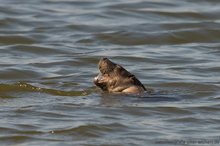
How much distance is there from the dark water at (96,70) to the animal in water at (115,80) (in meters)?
0.15

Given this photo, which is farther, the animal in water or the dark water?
the animal in water

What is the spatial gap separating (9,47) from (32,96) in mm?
3923

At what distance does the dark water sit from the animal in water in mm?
153

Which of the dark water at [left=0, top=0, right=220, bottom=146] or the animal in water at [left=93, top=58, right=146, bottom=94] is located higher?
the animal in water at [left=93, top=58, right=146, bottom=94]

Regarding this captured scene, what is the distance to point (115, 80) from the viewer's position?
36.4 ft

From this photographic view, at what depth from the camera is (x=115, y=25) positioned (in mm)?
17250

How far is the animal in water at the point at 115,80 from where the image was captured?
36.3ft

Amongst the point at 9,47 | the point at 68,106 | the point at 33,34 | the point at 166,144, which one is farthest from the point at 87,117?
the point at 33,34

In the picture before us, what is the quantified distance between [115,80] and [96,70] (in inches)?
89.9

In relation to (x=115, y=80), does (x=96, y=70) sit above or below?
below

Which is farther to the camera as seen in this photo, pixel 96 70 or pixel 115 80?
pixel 96 70

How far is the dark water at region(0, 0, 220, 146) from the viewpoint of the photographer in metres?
9.43

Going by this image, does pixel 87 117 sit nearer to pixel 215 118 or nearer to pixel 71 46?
pixel 215 118

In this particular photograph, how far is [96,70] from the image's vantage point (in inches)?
526
